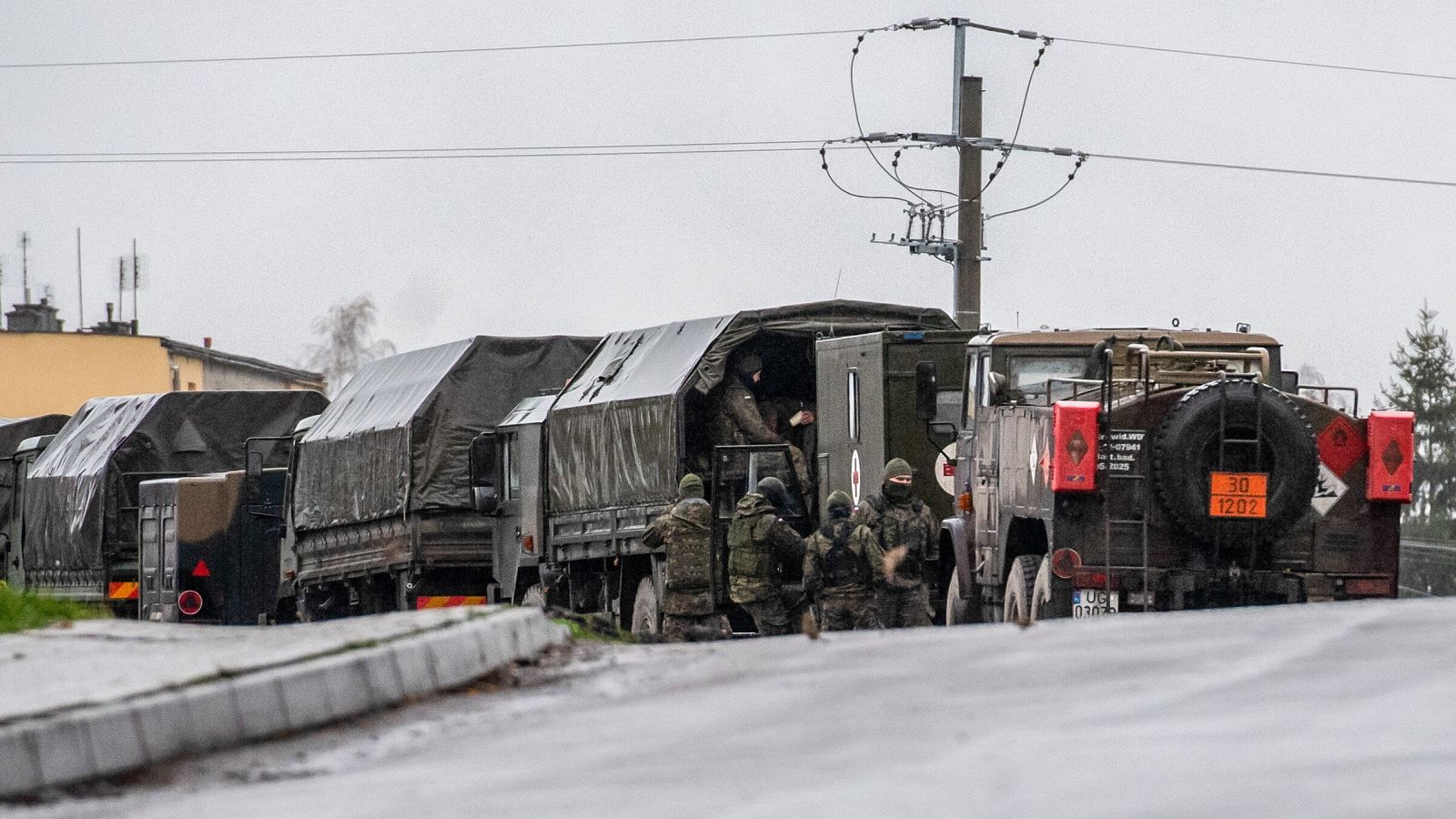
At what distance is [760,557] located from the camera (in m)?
18.4

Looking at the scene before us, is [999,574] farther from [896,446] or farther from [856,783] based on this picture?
[856,783]

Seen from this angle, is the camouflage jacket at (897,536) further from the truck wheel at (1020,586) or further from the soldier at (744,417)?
the soldier at (744,417)

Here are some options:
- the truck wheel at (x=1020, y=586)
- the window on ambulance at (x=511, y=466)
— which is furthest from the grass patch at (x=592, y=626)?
the window on ambulance at (x=511, y=466)

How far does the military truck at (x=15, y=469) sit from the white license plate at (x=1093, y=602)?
22.4 m

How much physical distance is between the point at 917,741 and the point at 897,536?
362 inches

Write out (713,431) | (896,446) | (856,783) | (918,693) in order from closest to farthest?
(856,783)
(918,693)
(896,446)
(713,431)

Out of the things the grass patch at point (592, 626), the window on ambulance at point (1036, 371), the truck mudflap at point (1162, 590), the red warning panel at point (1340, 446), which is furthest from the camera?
the window on ambulance at point (1036, 371)

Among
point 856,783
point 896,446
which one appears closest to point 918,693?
point 856,783

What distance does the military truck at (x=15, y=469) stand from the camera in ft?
119

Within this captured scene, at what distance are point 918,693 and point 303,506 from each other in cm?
2081

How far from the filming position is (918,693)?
9.50 m

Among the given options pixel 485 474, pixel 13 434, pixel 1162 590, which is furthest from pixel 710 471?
pixel 13 434

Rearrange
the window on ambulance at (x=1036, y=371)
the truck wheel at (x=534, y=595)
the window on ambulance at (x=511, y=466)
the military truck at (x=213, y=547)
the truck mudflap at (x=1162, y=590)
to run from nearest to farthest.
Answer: the truck mudflap at (x=1162, y=590)
the window on ambulance at (x=1036, y=371)
the truck wheel at (x=534, y=595)
the window on ambulance at (x=511, y=466)
the military truck at (x=213, y=547)

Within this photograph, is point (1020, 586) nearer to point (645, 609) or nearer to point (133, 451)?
point (645, 609)
